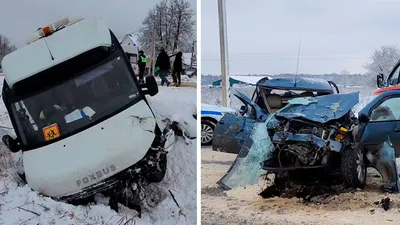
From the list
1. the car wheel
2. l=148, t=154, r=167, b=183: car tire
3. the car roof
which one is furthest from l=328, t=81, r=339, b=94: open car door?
l=148, t=154, r=167, b=183: car tire

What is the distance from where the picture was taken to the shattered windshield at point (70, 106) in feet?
9.75

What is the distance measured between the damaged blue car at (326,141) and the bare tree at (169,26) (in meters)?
Result: 0.61

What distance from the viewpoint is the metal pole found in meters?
3.31

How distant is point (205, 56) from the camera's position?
3.29 m

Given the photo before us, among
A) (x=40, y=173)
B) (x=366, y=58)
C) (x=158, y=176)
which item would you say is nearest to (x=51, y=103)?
(x=40, y=173)

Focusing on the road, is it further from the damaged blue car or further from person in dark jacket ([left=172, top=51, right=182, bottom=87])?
person in dark jacket ([left=172, top=51, right=182, bottom=87])

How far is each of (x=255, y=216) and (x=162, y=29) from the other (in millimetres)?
1240

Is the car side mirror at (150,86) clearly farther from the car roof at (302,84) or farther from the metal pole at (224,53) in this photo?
the car roof at (302,84)

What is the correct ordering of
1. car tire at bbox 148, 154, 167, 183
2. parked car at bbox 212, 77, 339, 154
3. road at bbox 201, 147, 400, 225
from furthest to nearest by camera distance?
1. parked car at bbox 212, 77, 339, 154
2. road at bbox 201, 147, 400, 225
3. car tire at bbox 148, 154, 167, 183

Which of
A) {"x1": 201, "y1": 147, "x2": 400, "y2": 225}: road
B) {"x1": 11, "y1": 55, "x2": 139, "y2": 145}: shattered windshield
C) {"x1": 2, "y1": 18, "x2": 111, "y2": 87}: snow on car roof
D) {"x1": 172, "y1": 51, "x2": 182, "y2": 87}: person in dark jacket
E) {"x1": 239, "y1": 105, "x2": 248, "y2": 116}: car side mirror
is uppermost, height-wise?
{"x1": 2, "y1": 18, "x2": 111, "y2": 87}: snow on car roof

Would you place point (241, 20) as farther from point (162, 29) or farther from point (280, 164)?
point (280, 164)

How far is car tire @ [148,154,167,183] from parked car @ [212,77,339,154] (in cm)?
37

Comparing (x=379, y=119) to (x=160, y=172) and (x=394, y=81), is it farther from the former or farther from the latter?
(x=160, y=172)

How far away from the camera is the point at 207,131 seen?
11.0 feet
